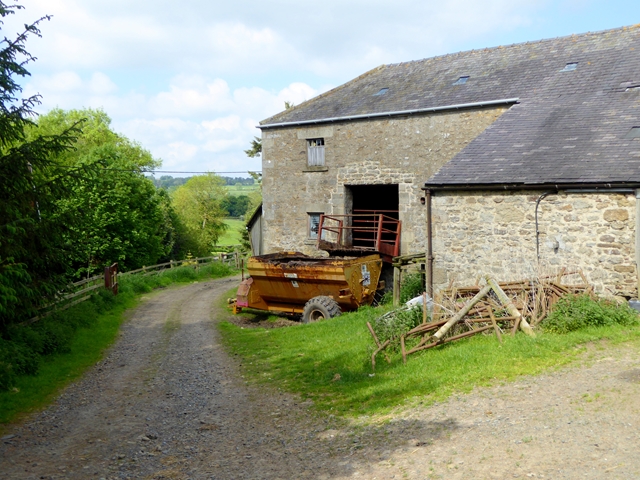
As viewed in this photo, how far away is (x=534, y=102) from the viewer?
16156 mm

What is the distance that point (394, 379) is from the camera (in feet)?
30.8

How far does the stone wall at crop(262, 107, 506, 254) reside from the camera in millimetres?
17875

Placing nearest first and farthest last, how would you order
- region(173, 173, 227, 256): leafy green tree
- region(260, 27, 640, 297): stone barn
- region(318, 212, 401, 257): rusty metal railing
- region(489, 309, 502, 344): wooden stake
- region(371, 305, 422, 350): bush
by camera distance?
region(489, 309, 502, 344): wooden stake < region(371, 305, 422, 350): bush < region(260, 27, 640, 297): stone barn < region(318, 212, 401, 257): rusty metal railing < region(173, 173, 227, 256): leafy green tree

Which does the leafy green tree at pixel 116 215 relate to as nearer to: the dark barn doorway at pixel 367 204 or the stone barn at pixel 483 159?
the stone barn at pixel 483 159

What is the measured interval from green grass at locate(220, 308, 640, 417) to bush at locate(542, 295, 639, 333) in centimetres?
18

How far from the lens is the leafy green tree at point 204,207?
56.2m

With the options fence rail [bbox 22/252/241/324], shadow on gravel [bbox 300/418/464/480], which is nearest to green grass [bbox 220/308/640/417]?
shadow on gravel [bbox 300/418/464/480]

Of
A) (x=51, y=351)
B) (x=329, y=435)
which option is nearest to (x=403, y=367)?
(x=329, y=435)

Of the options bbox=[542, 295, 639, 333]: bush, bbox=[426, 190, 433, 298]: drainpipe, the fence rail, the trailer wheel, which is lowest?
the trailer wheel

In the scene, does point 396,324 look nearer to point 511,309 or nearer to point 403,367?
point 403,367

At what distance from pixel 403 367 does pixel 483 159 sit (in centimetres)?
634

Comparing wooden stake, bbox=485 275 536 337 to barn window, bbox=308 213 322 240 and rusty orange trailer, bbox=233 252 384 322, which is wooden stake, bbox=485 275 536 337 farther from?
barn window, bbox=308 213 322 240

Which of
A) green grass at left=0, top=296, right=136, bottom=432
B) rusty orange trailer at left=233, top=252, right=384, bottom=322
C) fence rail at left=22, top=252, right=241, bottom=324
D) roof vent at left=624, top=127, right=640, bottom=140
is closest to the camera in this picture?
green grass at left=0, top=296, right=136, bottom=432

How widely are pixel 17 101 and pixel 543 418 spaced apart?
10.5 m
